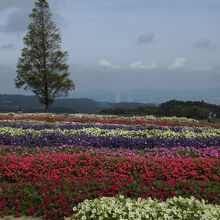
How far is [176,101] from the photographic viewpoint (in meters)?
50.8

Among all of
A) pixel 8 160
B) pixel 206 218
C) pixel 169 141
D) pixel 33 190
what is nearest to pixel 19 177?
pixel 8 160

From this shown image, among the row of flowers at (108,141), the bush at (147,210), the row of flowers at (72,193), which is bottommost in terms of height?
the row of flowers at (72,193)

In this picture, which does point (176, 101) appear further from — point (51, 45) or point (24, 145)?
point (24, 145)

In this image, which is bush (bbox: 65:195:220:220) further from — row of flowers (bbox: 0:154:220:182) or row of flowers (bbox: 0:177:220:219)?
row of flowers (bbox: 0:154:220:182)

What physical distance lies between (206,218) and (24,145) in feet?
33.1

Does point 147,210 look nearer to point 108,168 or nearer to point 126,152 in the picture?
point 108,168

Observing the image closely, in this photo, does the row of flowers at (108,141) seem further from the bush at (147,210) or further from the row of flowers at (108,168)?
the bush at (147,210)

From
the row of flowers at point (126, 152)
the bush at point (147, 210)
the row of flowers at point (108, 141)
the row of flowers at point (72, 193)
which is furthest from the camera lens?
the row of flowers at point (108, 141)

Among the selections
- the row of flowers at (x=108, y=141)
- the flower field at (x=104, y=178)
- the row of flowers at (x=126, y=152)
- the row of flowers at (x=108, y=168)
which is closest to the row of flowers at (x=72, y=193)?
the flower field at (x=104, y=178)

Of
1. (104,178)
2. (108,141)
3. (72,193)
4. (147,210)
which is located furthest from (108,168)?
(108,141)

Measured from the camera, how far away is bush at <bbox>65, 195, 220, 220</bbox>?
15.5ft

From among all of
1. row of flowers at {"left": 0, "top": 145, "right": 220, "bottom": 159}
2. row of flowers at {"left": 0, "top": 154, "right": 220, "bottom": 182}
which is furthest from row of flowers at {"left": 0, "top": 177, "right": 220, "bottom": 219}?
row of flowers at {"left": 0, "top": 145, "right": 220, "bottom": 159}

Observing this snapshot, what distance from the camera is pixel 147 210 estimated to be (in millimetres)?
4867

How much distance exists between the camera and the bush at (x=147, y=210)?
4719 mm
